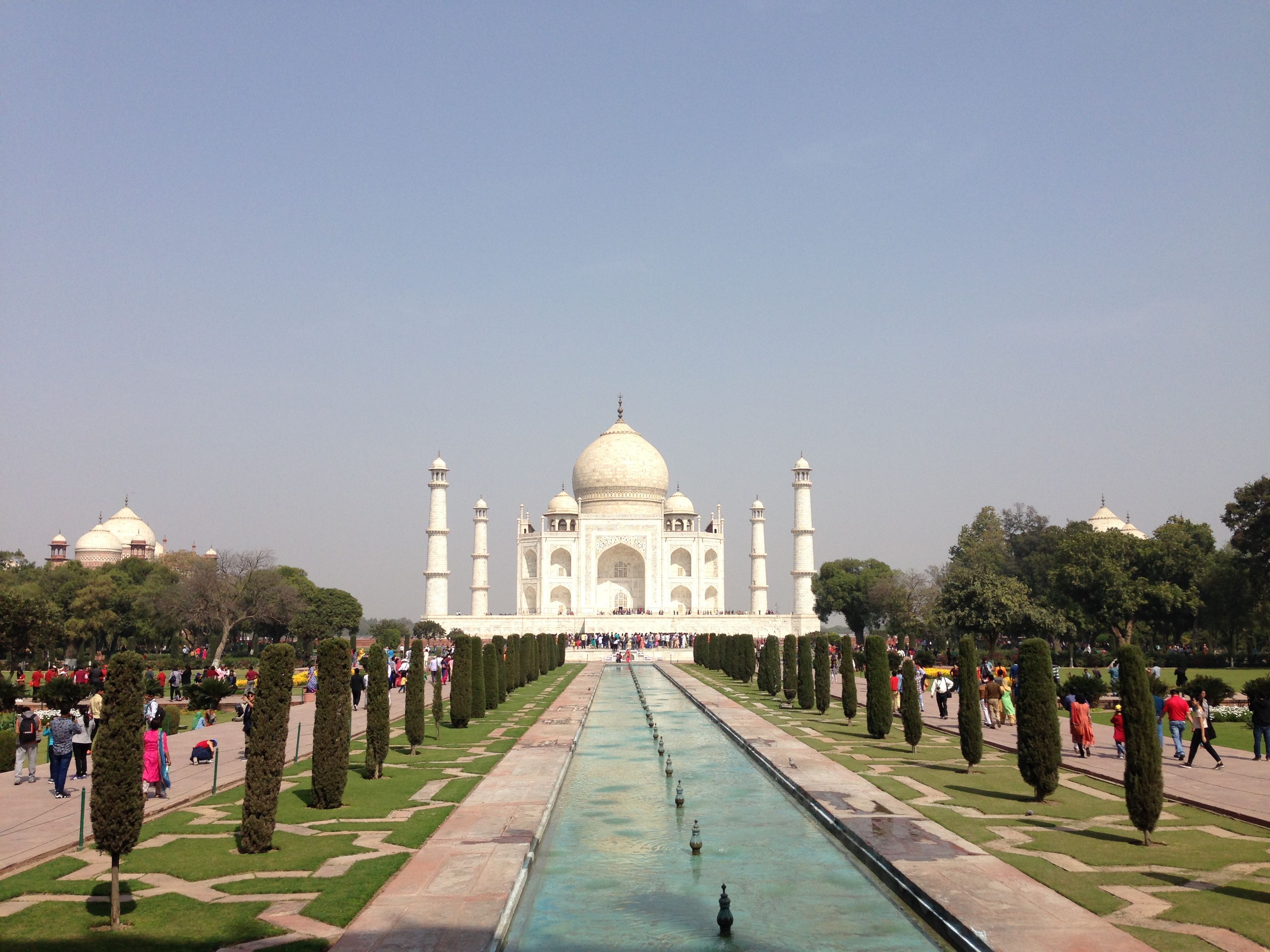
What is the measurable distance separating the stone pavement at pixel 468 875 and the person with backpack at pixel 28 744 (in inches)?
229

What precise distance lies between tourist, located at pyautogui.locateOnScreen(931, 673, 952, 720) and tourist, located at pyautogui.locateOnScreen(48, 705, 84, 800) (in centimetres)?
1522

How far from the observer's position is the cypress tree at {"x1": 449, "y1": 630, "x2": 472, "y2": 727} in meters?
20.1

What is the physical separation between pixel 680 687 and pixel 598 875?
70.5ft

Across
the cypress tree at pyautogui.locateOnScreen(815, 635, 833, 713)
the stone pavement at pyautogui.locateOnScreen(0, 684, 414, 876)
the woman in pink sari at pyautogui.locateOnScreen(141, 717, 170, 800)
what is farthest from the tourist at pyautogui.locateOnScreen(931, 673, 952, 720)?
the woman in pink sari at pyautogui.locateOnScreen(141, 717, 170, 800)

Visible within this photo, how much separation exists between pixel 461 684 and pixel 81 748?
297 inches

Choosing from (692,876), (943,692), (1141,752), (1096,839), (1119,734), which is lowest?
(692,876)

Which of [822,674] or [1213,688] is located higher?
[822,674]

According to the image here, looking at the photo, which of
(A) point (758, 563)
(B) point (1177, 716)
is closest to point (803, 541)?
(A) point (758, 563)

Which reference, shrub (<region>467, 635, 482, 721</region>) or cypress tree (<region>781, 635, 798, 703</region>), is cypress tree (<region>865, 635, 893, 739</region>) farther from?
shrub (<region>467, 635, 482, 721</region>)

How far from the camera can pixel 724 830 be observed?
443 inches

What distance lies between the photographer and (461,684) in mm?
20344

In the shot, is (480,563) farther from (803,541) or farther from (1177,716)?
(1177,716)

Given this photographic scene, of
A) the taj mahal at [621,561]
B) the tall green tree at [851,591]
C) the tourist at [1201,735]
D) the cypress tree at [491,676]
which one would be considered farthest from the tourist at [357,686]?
the tall green tree at [851,591]

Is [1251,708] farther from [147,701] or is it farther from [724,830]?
[147,701]
